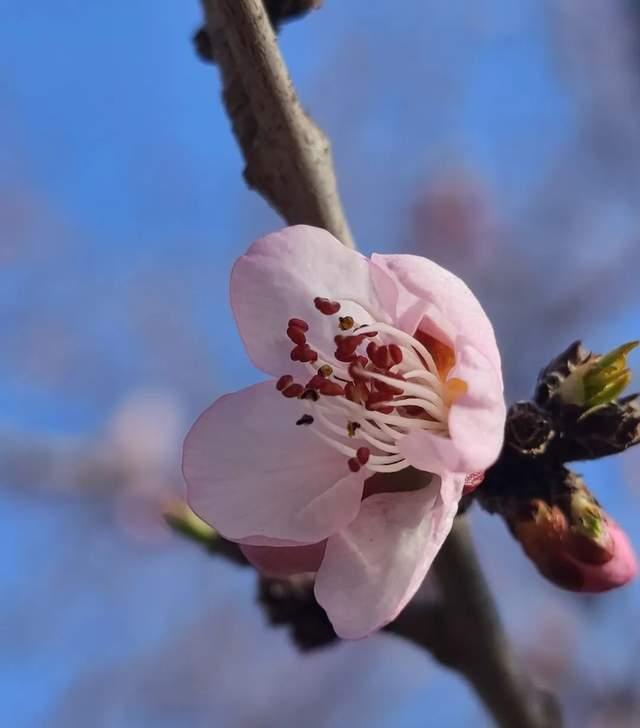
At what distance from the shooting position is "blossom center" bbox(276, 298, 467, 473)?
0.95m

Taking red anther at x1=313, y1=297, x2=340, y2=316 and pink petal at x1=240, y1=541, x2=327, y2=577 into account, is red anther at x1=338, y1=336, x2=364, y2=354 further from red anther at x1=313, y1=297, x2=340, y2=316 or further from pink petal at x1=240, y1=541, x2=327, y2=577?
pink petal at x1=240, y1=541, x2=327, y2=577

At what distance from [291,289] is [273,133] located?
158 millimetres

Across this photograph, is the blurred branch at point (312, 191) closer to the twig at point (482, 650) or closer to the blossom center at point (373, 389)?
the twig at point (482, 650)

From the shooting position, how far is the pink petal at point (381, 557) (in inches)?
33.4

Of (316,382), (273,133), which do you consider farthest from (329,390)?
(273,133)

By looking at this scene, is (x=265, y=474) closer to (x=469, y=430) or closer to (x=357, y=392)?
(x=357, y=392)

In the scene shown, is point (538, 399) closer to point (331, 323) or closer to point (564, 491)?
point (564, 491)

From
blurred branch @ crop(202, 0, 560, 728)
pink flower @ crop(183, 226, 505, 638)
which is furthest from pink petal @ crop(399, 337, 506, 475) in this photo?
blurred branch @ crop(202, 0, 560, 728)

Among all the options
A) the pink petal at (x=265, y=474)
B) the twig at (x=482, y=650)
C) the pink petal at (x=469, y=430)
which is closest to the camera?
the pink petal at (x=469, y=430)

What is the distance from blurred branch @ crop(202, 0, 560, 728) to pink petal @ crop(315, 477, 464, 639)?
19 centimetres

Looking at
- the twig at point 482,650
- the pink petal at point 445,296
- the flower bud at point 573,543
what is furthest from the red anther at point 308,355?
the twig at point 482,650

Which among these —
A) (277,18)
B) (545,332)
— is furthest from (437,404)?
(545,332)

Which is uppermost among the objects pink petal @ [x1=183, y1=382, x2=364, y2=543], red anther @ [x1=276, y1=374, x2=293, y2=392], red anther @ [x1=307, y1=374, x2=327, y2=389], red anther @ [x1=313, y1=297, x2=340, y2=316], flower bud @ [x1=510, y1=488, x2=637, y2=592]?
red anther @ [x1=313, y1=297, x2=340, y2=316]

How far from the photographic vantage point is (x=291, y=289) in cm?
99
